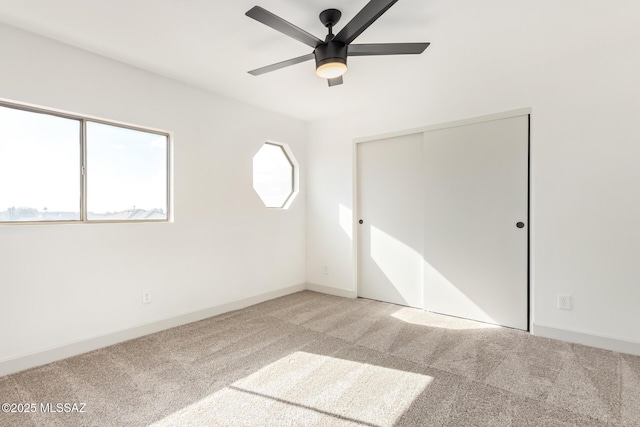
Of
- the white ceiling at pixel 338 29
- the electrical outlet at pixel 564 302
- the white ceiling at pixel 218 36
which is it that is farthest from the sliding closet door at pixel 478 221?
the white ceiling at pixel 218 36

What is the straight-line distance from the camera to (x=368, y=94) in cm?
351

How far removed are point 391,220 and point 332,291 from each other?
1.32m

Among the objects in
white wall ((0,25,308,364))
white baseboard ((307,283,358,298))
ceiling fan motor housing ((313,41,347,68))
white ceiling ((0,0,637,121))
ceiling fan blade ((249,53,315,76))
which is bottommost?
white baseboard ((307,283,358,298))

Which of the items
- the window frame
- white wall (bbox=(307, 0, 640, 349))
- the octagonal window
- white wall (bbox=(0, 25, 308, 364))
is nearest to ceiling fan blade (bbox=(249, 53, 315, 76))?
white wall (bbox=(307, 0, 640, 349))

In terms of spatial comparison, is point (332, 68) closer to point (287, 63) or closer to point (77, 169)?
point (287, 63)

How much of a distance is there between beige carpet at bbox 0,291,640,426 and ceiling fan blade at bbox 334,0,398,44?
2226 mm

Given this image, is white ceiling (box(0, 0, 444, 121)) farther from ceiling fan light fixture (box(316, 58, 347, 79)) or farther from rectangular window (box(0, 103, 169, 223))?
rectangular window (box(0, 103, 169, 223))

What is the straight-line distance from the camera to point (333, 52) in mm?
2049

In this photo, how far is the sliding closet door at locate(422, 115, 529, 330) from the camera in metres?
3.01

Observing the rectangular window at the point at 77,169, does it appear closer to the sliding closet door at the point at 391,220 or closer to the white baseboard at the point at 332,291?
the white baseboard at the point at 332,291

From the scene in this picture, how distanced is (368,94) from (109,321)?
3.39m

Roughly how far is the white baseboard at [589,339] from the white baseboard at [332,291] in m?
2.03

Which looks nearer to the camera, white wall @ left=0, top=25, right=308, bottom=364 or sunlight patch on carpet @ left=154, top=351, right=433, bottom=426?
sunlight patch on carpet @ left=154, top=351, right=433, bottom=426

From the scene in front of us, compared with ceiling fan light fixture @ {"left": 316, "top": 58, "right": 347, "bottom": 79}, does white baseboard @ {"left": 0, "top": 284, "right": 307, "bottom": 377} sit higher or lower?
lower
